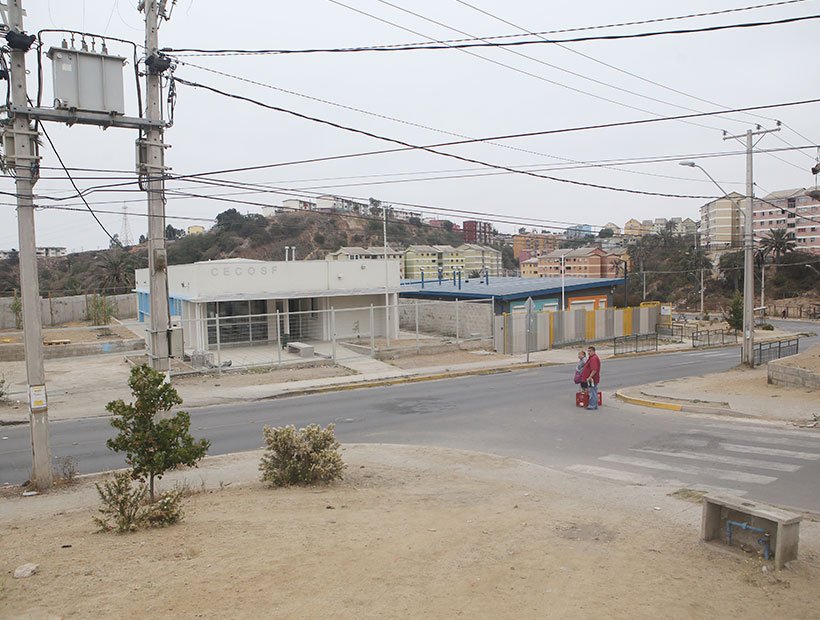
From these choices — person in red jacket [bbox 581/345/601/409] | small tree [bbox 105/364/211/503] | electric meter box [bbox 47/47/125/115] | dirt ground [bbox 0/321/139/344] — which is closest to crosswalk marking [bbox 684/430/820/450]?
person in red jacket [bbox 581/345/601/409]

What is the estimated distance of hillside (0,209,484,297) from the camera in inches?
2709

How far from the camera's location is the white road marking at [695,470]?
10289 mm

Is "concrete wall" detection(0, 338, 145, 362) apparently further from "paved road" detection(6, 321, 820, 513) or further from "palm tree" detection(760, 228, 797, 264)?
"palm tree" detection(760, 228, 797, 264)

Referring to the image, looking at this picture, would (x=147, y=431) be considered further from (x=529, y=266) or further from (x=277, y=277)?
(x=529, y=266)

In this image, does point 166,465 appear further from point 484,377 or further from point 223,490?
point 484,377

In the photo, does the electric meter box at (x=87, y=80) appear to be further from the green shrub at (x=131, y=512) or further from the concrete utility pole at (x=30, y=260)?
the green shrub at (x=131, y=512)

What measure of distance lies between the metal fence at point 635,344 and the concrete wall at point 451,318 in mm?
6974

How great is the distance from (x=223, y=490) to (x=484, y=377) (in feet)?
52.9

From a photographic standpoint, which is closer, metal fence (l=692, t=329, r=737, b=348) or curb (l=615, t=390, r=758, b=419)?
curb (l=615, t=390, r=758, b=419)

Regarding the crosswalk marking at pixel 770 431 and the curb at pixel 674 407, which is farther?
the curb at pixel 674 407

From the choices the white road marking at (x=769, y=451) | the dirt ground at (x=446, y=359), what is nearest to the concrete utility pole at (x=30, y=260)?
the white road marking at (x=769, y=451)

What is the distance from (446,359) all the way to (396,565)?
2295 centimetres

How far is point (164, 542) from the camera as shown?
657cm

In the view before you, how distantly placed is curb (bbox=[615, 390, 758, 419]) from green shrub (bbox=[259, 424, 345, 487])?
10783 millimetres
